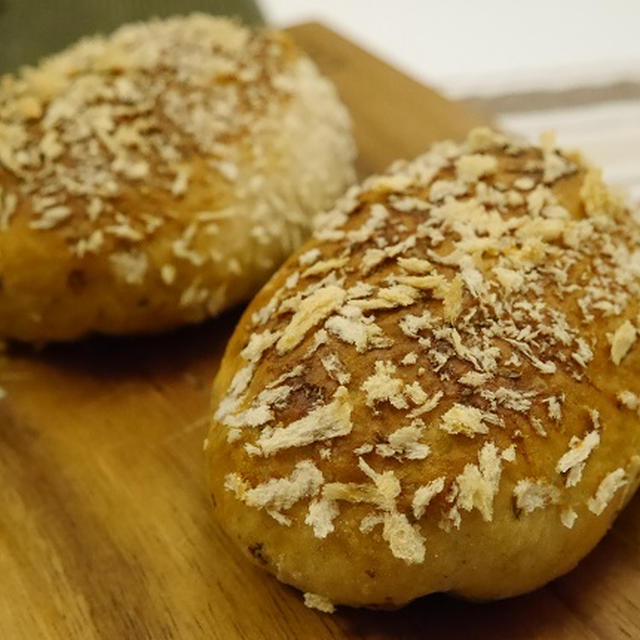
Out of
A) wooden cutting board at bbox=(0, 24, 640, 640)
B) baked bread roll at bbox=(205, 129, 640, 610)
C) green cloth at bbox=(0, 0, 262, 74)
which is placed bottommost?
wooden cutting board at bbox=(0, 24, 640, 640)

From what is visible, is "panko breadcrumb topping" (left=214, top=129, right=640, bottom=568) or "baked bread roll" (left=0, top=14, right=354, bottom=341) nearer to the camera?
"panko breadcrumb topping" (left=214, top=129, right=640, bottom=568)

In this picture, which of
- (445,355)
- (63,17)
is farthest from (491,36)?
(445,355)

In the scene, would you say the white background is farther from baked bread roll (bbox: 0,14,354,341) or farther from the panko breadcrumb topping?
the panko breadcrumb topping

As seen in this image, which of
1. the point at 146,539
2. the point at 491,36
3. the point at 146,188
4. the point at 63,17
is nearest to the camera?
the point at 146,539

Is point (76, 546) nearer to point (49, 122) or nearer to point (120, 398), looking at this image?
point (120, 398)

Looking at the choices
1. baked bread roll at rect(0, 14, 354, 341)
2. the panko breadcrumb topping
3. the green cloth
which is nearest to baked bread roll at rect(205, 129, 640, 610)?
the panko breadcrumb topping

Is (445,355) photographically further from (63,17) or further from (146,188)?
(63,17)

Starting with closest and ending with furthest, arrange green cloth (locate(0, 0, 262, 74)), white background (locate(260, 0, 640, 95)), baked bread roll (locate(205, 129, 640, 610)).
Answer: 1. baked bread roll (locate(205, 129, 640, 610))
2. white background (locate(260, 0, 640, 95))
3. green cloth (locate(0, 0, 262, 74))
